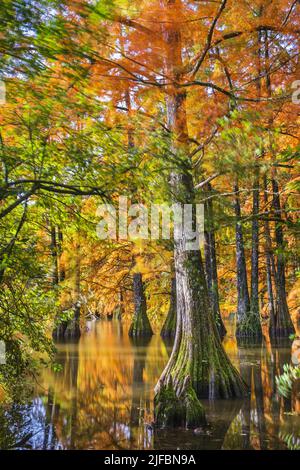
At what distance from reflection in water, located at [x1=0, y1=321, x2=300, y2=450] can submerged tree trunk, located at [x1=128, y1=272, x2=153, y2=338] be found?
7.65 meters

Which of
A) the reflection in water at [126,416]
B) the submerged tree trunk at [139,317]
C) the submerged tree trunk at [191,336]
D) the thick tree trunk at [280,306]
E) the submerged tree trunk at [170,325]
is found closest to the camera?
the reflection in water at [126,416]

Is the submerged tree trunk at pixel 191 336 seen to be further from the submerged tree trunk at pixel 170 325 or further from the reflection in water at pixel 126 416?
the submerged tree trunk at pixel 170 325

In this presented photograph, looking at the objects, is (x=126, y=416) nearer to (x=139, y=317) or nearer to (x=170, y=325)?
(x=170, y=325)

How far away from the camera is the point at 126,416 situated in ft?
21.9

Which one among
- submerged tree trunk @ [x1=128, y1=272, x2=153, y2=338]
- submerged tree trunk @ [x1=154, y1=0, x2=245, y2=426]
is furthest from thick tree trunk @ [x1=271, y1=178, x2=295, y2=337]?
submerged tree trunk @ [x1=154, y1=0, x2=245, y2=426]

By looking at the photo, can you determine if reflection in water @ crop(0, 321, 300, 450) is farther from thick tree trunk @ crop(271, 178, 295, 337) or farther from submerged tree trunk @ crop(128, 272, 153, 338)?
submerged tree trunk @ crop(128, 272, 153, 338)

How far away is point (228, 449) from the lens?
5.20 m

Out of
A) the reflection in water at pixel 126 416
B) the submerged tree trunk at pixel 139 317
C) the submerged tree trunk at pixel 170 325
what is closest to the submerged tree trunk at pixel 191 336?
the reflection in water at pixel 126 416

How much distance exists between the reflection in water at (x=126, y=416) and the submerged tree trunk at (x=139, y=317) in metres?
7.65

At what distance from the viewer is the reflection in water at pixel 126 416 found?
546 centimetres

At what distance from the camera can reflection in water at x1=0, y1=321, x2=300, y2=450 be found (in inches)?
215
